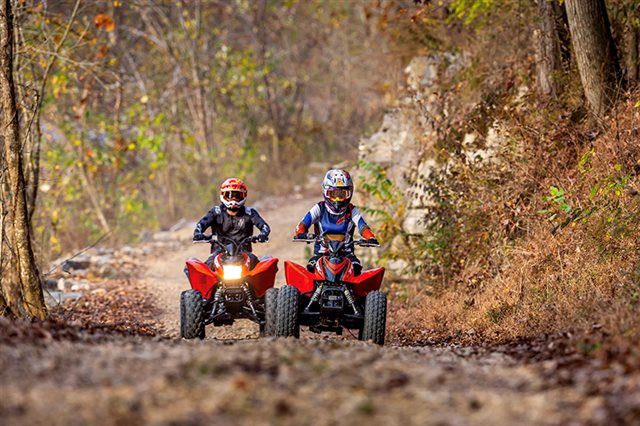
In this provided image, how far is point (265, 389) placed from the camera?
18.7 ft

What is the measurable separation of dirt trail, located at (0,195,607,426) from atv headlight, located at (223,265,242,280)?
3280 millimetres

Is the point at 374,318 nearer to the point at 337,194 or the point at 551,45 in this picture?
the point at 337,194

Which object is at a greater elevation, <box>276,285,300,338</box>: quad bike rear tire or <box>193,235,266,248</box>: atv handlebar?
<box>193,235,266,248</box>: atv handlebar

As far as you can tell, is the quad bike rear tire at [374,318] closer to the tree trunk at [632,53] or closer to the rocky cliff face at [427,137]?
the rocky cliff face at [427,137]

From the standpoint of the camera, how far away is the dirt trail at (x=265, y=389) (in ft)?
17.2

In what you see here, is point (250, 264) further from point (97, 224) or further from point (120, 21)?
point (120, 21)

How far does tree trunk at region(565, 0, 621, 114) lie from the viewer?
493 inches

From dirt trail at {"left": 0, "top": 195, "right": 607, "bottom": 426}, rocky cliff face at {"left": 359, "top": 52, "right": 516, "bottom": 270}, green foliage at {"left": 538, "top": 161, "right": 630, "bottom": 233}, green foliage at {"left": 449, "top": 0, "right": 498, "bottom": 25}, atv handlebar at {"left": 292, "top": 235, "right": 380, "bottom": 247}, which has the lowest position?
dirt trail at {"left": 0, "top": 195, "right": 607, "bottom": 426}

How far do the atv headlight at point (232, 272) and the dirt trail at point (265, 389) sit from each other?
10.8 ft

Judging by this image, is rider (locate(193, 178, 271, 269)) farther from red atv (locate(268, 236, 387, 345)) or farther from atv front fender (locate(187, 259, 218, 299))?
red atv (locate(268, 236, 387, 345))

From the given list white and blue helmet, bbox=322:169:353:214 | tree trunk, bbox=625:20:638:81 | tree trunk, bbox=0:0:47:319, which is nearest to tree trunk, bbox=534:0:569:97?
tree trunk, bbox=625:20:638:81

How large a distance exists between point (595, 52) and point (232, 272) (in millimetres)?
6029


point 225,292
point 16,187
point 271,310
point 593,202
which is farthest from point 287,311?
point 593,202

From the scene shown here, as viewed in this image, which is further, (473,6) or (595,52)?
(473,6)
